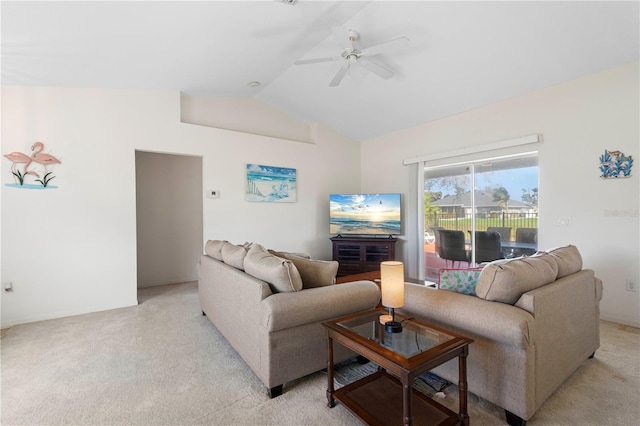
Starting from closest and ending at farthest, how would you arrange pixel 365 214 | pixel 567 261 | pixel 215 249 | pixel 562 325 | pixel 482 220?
pixel 562 325
pixel 567 261
pixel 215 249
pixel 482 220
pixel 365 214

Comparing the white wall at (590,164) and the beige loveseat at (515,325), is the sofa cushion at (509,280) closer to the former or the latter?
the beige loveseat at (515,325)

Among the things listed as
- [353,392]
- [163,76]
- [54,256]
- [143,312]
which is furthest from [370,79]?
[54,256]

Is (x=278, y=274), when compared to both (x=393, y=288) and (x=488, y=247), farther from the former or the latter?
(x=488, y=247)

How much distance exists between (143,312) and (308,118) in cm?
400

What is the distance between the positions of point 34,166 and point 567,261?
521cm

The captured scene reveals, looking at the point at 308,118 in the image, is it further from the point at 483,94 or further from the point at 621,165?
the point at 621,165

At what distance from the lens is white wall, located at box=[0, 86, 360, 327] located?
3.35 m

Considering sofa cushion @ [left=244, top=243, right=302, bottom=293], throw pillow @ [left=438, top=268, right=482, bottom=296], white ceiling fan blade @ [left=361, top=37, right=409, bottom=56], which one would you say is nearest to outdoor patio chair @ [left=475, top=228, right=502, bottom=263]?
throw pillow @ [left=438, top=268, right=482, bottom=296]

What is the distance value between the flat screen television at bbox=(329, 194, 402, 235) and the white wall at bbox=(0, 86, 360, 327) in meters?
1.71

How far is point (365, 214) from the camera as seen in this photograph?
5438mm

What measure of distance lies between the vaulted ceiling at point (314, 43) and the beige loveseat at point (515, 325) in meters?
2.25

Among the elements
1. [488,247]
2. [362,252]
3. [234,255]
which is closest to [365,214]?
[362,252]

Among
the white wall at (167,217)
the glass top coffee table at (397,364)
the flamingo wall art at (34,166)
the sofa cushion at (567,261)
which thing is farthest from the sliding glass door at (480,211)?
the flamingo wall art at (34,166)

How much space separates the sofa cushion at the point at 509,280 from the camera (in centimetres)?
169
